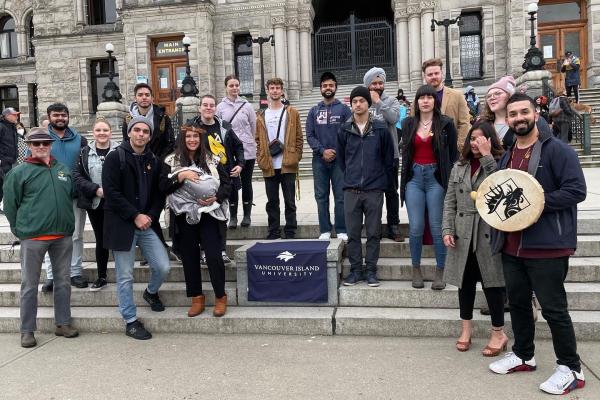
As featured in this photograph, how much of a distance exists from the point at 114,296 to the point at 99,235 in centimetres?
70

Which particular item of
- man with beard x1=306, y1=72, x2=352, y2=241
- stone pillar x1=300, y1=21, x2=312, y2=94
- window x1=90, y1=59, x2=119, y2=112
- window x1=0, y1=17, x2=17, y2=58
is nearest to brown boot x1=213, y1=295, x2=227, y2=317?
man with beard x1=306, y1=72, x2=352, y2=241

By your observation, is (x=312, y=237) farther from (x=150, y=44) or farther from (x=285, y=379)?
(x=150, y=44)

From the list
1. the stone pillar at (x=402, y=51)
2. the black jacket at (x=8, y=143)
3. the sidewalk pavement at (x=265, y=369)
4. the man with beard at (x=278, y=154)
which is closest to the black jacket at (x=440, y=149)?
the sidewalk pavement at (x=265, y=369)

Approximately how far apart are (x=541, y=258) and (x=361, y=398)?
5.30 ft

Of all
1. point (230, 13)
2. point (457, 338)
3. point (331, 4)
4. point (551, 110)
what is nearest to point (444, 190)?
point (457, 338)

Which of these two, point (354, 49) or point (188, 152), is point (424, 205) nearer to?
point (188, 152)

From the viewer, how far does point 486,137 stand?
4.10 m

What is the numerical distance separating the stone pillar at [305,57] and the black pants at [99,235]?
57.8 ft

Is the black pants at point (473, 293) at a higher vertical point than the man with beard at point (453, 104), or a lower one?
lower

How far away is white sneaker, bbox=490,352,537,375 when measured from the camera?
387cm

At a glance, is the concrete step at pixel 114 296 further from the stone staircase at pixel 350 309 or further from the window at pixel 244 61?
the window at pixel 244 61

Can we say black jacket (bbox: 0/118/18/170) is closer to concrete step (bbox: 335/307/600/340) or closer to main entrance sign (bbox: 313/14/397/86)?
concrete step (bbox: 335/307/600/340)

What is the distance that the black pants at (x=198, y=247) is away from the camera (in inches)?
197

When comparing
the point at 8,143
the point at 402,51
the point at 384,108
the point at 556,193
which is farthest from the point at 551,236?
the point at 402,51
